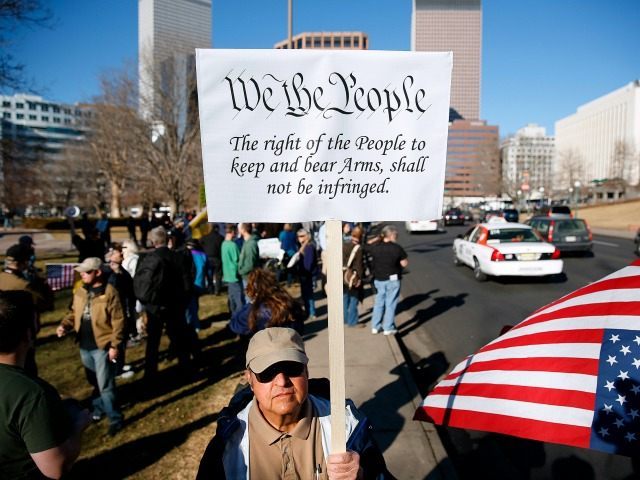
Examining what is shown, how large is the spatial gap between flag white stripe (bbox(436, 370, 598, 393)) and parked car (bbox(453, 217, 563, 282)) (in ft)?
33.1

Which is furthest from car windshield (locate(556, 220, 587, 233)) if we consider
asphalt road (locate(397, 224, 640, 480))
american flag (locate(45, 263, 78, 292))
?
american flag (locate(45, 263, 78, 292))

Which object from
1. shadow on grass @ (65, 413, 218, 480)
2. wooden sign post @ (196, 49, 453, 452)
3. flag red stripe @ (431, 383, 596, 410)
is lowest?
shadow on grass @ (65, 413, 218, 480)

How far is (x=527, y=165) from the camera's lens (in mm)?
101188

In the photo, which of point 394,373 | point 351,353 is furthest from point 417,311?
point 394,373

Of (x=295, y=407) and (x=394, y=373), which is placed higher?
(x=295, y=407)

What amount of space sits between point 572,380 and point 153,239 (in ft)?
16.8

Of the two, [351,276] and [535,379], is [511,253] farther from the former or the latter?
[535,379]

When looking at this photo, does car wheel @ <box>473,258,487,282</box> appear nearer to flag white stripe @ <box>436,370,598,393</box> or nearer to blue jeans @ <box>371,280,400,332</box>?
blue jeans @ <box>371,280,400,332</box>

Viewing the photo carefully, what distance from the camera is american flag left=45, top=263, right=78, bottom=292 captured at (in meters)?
12.2

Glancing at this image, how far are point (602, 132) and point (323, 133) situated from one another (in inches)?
5338

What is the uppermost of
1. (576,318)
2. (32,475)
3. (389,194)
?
(389,194)

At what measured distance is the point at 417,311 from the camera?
32.8 feet

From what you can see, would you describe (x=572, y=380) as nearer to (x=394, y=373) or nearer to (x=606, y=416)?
(x=606, y=416)

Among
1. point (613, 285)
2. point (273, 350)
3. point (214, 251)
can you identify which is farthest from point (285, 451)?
point (214, 251)
